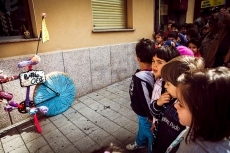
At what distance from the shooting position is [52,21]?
3.67 m

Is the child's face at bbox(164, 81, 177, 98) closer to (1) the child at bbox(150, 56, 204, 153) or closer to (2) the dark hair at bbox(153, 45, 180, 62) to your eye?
(1) the child at bbox(150, 56, 204, 153)

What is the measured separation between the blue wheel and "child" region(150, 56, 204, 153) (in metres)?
2.43

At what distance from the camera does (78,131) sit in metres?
3.02

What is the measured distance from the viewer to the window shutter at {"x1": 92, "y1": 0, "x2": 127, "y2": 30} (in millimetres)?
4742

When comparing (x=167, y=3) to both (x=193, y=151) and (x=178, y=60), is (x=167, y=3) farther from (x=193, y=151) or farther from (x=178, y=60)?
(x=193, y=151)

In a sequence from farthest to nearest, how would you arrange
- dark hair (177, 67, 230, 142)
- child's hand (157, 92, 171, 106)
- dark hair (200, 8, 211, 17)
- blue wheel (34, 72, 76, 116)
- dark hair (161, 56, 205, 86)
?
1. dark hair (200, 8, 211, 17)
2. blue wheel (34, 72, 76, 116)
3. child's hand (157, 92, 171, 106)
4. dark hair (161, 56, 205, 86)
5. dark hair (177, 67, 230, 142)

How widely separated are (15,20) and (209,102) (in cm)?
378

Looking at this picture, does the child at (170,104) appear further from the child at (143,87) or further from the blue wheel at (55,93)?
the blue wheel at (55,93)

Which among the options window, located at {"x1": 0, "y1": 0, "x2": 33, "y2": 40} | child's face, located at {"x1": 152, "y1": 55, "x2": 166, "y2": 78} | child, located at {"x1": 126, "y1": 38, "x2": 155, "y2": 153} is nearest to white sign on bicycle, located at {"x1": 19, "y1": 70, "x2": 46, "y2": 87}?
window, located at {"x1": 0, "y1": 0, "x2": 33, "y2": 40}

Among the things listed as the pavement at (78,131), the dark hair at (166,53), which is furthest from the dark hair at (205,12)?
the dark hair at (166,53)

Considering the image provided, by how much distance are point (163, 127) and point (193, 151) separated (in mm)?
518

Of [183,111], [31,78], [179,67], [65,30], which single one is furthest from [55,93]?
[183,111]

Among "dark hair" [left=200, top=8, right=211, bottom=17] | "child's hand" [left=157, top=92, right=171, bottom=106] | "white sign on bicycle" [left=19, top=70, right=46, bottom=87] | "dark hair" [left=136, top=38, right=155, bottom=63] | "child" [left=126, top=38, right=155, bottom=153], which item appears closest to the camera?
"child's hand" [left=157, top=92, right=171, bottom=106]

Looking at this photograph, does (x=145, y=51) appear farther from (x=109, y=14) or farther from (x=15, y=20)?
(x=109, y=14)
